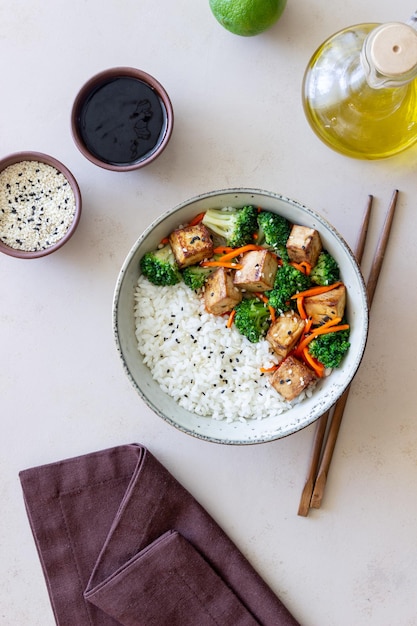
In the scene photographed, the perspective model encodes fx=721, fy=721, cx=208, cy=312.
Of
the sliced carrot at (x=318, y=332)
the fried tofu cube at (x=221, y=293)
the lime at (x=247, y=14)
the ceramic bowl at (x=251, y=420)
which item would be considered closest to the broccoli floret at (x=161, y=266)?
the ceramic bowl at (x=251, y=420)

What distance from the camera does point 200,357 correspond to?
2533mm

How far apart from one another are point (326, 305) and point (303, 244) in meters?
0.22

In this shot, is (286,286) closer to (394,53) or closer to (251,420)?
(251,420)

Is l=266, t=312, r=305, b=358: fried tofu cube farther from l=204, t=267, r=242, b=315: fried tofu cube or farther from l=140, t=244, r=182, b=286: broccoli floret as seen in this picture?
l=140, t=244, r=182, b=286: broccoli floret

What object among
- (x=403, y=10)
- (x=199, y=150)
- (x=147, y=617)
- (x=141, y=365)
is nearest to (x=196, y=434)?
(x=141, y=365)

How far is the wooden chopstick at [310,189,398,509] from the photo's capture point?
260cm

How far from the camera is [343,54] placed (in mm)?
2457

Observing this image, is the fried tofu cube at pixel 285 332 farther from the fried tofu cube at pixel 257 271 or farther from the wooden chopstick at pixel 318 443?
the wooden chopstick at pixel 318 443

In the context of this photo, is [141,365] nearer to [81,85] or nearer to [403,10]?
[81,85]

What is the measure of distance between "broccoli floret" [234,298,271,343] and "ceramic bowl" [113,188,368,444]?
28 centimetres

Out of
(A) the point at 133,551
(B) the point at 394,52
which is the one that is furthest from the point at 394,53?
(A) the point at 133,551

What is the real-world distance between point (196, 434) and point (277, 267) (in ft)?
2.07

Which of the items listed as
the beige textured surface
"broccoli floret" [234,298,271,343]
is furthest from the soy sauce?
"broccoli floret" [234,298,271,343]

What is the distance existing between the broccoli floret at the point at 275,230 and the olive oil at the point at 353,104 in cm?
36
